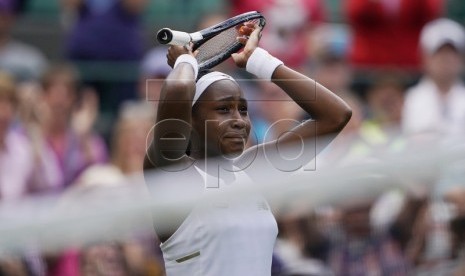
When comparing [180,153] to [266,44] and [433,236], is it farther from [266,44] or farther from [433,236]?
[266,44]

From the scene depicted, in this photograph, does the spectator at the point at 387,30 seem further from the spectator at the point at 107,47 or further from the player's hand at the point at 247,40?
the player's hand at the point at 247,40

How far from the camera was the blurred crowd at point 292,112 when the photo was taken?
6.65 meters

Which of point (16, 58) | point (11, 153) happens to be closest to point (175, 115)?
point (11, 153)

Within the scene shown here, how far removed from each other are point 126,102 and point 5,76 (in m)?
1.34

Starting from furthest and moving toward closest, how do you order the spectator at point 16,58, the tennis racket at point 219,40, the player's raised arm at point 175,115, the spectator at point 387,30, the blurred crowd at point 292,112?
the spectator at point 387,30, the spectator at point 16,58, the blurred crowd at point 292,112, the tennis racket at point 219,40, the player's raised arm at point 175,115

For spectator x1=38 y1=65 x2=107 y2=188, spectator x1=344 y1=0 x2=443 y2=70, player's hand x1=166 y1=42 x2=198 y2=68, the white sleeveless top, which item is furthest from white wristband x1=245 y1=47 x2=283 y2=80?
spectator x1=344 y1=0 x2=443 y2=70

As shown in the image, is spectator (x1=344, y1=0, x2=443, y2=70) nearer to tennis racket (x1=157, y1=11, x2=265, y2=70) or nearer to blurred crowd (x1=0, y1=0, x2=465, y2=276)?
blurred crowd (x1=0, y1=0, x2=465, y2=276)

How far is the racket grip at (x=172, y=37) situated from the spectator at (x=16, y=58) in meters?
4.77

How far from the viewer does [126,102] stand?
9234 mm

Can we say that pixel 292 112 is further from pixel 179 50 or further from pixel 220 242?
pixel 220 242

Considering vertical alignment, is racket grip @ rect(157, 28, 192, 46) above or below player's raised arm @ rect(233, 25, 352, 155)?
above

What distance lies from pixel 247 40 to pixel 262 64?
125 millimetres

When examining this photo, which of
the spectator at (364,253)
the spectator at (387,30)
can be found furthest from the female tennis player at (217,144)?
the spectator at (387,30)

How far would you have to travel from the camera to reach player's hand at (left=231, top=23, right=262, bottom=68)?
15.3 feet
